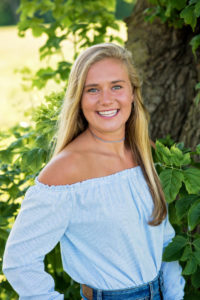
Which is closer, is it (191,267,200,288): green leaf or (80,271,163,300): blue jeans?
(80,271,163,300): blue jeans

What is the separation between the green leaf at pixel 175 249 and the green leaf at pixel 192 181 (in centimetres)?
32

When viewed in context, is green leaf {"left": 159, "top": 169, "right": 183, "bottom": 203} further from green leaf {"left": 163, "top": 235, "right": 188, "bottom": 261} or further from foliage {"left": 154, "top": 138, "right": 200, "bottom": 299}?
green leaf {"left": 163, "top": 235, "right": 188, "bottom": 261}

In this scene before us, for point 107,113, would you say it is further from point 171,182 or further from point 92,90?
point 171,182

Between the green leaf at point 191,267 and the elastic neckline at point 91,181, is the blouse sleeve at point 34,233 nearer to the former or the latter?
the elastic neckline at point 91,181

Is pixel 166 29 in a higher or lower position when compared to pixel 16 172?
higher

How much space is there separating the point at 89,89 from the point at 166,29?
129 centimetres

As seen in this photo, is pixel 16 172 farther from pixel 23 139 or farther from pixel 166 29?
pixel 166 29

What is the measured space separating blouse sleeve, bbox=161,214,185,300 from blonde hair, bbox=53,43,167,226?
21 centimetres

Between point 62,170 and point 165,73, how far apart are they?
150 centimetres

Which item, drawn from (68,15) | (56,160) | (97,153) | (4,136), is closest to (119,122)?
(97,153)

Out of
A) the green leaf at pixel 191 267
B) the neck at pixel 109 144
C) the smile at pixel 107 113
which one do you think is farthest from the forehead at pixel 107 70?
the green leaf at pixel 191 267

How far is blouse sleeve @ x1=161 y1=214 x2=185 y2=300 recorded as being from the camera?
2.00 metres

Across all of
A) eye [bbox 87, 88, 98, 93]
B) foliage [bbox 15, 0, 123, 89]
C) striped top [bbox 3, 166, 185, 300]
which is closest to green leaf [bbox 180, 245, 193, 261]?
striped top [bbox 3, 166, 185, 300]

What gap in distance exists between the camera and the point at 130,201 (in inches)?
68.4
